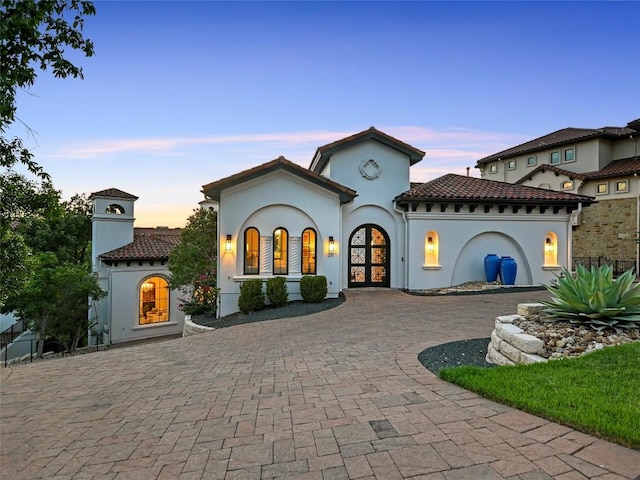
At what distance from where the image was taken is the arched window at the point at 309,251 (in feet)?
42.7

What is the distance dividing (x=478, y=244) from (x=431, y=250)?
230 centimetres

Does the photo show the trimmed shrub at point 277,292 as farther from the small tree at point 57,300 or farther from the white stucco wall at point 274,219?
the small tree at point 57,300

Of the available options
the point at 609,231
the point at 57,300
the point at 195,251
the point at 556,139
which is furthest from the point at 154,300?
the point at 556,139

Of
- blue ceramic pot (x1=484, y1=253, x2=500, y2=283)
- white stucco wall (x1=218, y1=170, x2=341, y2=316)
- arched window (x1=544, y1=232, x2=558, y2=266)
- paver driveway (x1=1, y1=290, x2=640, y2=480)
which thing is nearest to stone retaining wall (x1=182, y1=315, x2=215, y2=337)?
white stucco wall (x1=218, y1=170, x2=341, y2=316)

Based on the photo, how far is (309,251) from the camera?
13109mm

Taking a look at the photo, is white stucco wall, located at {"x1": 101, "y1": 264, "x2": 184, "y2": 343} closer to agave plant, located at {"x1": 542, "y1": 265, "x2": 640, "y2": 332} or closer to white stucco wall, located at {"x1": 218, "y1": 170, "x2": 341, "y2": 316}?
white stucco wall, located at {"x1": 218, "y1": 170, "x2": 341, "y2": 316}

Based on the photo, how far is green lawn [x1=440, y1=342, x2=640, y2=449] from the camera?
295 cm

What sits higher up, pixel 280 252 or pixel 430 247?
pixel 430 247

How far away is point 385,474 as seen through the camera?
2479 millimetres

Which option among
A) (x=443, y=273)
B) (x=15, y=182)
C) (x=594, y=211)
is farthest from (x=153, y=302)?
(x=594, y=211)

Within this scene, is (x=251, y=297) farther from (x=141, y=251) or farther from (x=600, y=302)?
(x=141, y=251)

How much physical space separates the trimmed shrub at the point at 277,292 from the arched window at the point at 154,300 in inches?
349

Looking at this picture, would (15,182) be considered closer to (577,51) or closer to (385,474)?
(385,474)

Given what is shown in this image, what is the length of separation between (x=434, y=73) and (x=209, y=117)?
11.7m
